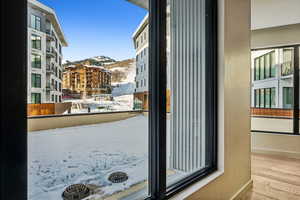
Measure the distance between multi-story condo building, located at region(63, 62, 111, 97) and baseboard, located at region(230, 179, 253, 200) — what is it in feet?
6.45

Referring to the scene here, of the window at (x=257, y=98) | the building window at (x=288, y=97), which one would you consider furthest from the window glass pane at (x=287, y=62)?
the window at (x=257, y=98)

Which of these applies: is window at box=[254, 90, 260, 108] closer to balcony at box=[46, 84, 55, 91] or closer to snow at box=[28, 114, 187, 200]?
snow at box=[28, 114, 187, 200]

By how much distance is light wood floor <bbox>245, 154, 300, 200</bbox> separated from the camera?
8.86 feet

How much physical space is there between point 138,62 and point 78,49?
51 centimetres

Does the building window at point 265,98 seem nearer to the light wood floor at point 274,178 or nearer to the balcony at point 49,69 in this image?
the light wood floor at point 274,178

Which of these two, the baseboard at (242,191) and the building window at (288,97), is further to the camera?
the building window at (288,97)

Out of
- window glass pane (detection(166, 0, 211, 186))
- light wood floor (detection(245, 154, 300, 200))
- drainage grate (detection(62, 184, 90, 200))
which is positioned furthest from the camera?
light wood floor (detection(245, 154, 300, 200))

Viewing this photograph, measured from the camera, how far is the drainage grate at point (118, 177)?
4.77 feet

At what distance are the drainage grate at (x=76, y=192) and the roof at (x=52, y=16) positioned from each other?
0.78m

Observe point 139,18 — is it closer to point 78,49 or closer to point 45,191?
point 78,49

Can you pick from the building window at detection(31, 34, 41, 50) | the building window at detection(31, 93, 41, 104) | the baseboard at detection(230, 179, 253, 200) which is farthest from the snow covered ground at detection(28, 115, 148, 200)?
the baseboard at detection(230, 179, 253, 200)

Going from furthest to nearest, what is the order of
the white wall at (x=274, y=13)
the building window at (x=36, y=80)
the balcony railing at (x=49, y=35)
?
the white wall at (x=274, y=13), the balcony railing at (x=49, y=35), the building window at (x=36, y=80)

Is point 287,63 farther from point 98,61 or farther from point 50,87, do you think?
point 50,87

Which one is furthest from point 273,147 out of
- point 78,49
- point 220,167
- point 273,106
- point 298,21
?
point 78,49
